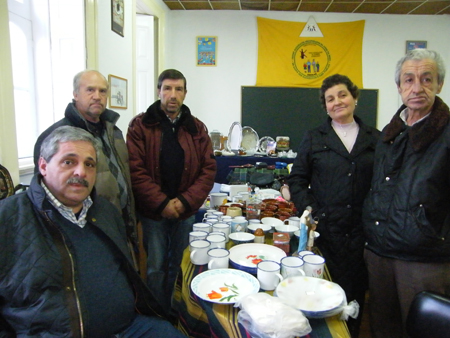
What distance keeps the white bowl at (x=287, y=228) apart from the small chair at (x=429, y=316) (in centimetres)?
62

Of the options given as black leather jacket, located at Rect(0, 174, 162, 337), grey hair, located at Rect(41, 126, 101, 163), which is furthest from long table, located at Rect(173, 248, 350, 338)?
grey hair, located at Rect(41, 126, 101, 163)

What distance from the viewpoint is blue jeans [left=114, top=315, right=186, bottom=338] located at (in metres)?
1.19

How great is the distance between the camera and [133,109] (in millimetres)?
3699

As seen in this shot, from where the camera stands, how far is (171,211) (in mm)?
1796

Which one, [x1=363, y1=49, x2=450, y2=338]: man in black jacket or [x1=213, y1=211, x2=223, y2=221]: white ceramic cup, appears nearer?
[x1=363, y1=49, x2=450, y2=338]: man in black jacket

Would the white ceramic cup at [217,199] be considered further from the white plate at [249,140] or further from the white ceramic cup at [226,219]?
the white plate at [249,140]

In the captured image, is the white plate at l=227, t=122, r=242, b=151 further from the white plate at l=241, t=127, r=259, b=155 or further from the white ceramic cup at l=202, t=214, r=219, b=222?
the white ceramic cup at l=202, t=214, r=219, b=222

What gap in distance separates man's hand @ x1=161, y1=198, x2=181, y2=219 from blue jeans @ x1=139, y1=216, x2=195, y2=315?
9 cm

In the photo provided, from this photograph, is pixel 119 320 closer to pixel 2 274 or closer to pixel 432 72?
pixel 2 274

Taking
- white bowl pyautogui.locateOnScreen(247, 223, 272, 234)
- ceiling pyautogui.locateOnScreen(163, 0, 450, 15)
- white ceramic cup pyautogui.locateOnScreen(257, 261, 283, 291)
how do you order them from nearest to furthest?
white ceramic cup pyautogui.locateOnScreen(257, 261, 283, 291) < white bowl pyautogui.locateOnScreen(247, 223, 272, 234) < ceiling pyautogui.locateOnScreen(163, 0, 450, 15)

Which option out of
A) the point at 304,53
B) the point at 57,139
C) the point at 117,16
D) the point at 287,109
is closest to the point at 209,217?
the point at 57,139

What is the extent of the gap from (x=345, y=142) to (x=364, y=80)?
155 inches

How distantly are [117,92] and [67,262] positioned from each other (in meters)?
2.49

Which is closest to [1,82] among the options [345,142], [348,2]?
[345,142]
